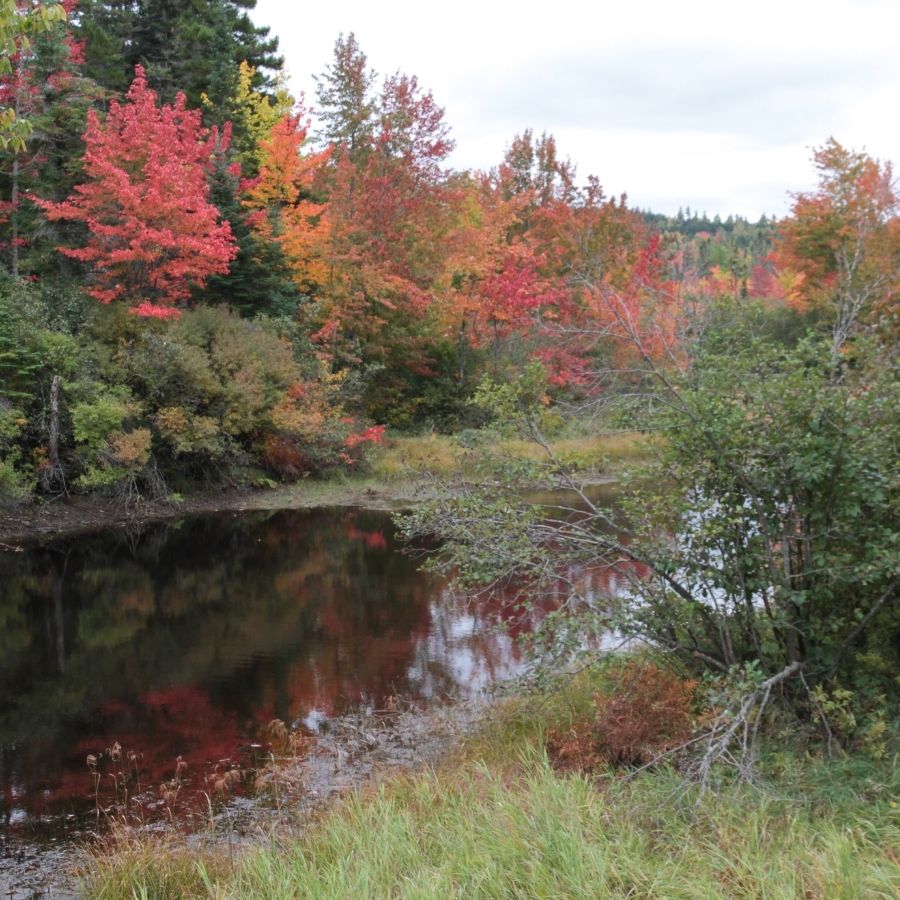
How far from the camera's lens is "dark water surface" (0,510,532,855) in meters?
8.64

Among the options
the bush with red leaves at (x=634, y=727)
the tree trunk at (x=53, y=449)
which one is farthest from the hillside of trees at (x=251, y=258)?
the bush with red leaves at (x=634, y=727)

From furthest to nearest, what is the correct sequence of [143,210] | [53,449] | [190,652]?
[143,210]
[53,449]
[190,652]

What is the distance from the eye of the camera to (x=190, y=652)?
39.9ft

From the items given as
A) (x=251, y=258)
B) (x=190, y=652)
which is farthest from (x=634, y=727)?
(x=251, y=258)

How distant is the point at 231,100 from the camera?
2902 centimetres

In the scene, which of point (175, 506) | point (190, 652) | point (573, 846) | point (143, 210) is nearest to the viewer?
point (573, 846)

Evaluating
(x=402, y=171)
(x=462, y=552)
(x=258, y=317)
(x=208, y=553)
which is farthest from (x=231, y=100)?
(x=462, y=552)

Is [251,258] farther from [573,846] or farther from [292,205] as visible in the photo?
[573,846]

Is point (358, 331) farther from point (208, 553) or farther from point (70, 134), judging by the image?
point (208, 553)

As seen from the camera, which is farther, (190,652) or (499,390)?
(190,652)

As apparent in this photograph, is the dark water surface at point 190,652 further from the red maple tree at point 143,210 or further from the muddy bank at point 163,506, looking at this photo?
the red maple tree at point 143,210

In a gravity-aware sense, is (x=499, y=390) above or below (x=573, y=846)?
above

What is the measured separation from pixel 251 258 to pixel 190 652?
16474 millimetres

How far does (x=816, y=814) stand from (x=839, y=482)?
2459 millimetres
